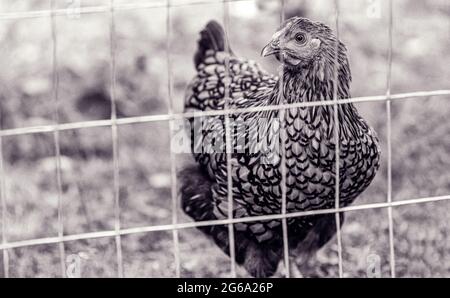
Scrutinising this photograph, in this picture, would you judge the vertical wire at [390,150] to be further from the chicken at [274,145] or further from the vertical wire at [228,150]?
the vertical wire at [228,150]

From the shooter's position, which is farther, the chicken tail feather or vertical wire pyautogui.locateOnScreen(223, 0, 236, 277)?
the chicken tail feather

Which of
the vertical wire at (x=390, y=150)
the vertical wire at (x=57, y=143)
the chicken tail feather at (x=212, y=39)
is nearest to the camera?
the vertical wire at (x=57, y=143)

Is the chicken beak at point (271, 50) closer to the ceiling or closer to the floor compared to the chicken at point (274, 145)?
closer to the ceiling

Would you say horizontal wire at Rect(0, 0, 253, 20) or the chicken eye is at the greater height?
horizontal wire at Rect(0, 0, 253, 20)

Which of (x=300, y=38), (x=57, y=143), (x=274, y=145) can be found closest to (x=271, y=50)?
(x=300, y=38)

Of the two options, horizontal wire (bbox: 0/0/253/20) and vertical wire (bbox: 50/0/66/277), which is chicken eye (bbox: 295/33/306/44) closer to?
horizontal wire (bbox: 0/0/253/20)

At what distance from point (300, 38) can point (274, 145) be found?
0.87 feet

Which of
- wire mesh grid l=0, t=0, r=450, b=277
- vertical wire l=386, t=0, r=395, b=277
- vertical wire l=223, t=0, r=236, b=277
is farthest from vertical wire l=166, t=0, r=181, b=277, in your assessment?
vertical wire l=386, t=0, r=395, b=277

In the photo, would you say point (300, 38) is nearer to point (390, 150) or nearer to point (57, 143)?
point (390, 150)

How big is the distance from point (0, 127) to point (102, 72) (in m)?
0.30

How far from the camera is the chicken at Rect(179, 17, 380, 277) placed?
1.77 meters

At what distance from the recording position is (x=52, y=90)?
1.86 m

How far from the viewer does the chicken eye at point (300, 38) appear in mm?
1734

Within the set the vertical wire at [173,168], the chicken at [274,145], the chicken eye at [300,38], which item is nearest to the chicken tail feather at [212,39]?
the chicken at [274,145]
